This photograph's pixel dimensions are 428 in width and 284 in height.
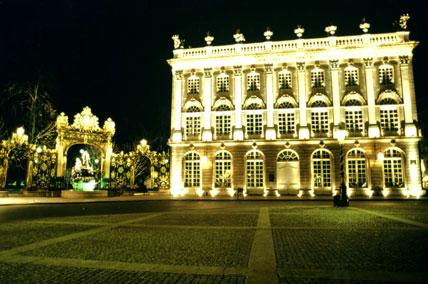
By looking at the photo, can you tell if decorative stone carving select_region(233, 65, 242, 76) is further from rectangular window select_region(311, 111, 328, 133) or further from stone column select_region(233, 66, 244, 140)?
rectangular window select_region(311, 111, 328, 133)

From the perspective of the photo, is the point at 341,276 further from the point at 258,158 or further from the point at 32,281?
the point at 258,158

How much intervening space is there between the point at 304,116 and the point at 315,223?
21.5m

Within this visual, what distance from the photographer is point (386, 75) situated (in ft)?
100

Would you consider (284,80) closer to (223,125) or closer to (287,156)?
(223,125)

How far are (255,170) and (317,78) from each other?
38.5 ft

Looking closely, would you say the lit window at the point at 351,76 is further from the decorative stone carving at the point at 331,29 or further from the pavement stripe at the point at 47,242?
the pavement stripe at the point at 47,242

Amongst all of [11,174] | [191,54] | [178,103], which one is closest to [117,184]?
[178,103]

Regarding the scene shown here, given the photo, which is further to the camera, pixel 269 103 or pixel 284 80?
pixel 284 80

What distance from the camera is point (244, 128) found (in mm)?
31734

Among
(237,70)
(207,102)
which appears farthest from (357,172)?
(207,102)

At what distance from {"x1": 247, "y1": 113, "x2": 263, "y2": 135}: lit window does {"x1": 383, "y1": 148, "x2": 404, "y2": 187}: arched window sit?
40.8 feet

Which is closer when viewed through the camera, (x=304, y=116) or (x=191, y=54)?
(x=304, y=116)

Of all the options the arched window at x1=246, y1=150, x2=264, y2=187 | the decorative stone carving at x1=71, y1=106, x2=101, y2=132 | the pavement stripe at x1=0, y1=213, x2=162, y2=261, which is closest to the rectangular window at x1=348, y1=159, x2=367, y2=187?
the arched window at x1=246, y1=150, x2=264, y2=187

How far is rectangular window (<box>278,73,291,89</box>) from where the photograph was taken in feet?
105
